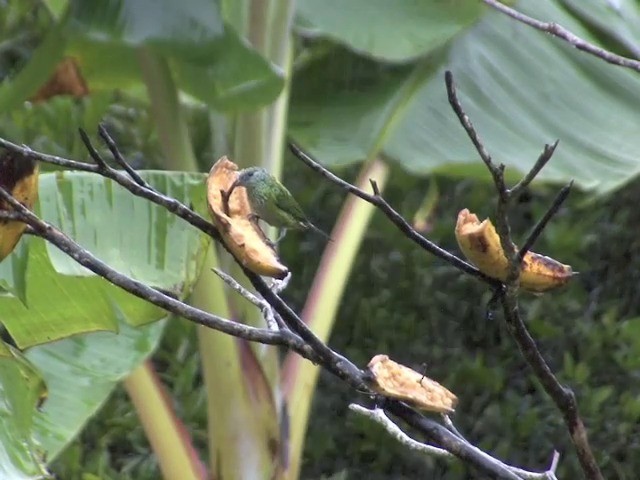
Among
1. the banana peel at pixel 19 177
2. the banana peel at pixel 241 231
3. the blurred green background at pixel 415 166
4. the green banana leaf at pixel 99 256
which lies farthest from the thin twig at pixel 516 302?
the blurred green background at pixel 415 166

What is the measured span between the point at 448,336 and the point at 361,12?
0.70m

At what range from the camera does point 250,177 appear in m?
0.45

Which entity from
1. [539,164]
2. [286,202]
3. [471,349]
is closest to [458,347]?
[471,349]

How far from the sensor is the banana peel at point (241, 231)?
405 millimetres

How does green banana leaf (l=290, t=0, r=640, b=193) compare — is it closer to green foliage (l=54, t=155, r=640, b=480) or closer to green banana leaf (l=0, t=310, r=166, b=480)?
green foliage (l=54, t=155, r=640, b=480)

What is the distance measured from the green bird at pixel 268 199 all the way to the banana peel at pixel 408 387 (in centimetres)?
9

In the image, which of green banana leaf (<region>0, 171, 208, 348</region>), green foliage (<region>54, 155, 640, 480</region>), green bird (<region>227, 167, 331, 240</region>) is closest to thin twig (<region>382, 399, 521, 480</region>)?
Answer: green bird (<region>227, 167, 331, 240</region>)

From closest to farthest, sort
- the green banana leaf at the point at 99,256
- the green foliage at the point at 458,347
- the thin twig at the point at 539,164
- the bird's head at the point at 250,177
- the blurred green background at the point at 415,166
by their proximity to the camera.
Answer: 1. the thin twig at the point at 539,164
2. the bird's head at the point at 250,177
3. the green banana leaf at the point at 99,256
4. the blurred green background at the point at 415,166
5. the green foliage at the point at 458,347

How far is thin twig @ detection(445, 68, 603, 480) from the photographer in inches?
14.6

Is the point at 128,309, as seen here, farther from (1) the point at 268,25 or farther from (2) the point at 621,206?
(2) the point at 621,206

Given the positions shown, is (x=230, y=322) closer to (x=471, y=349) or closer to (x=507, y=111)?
(x=507, y=111)

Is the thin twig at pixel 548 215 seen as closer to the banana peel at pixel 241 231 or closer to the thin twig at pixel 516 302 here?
the thin twig at pixel 516 302

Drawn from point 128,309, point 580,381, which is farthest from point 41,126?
point 580,381

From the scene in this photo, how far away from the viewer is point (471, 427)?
1.72 metres
